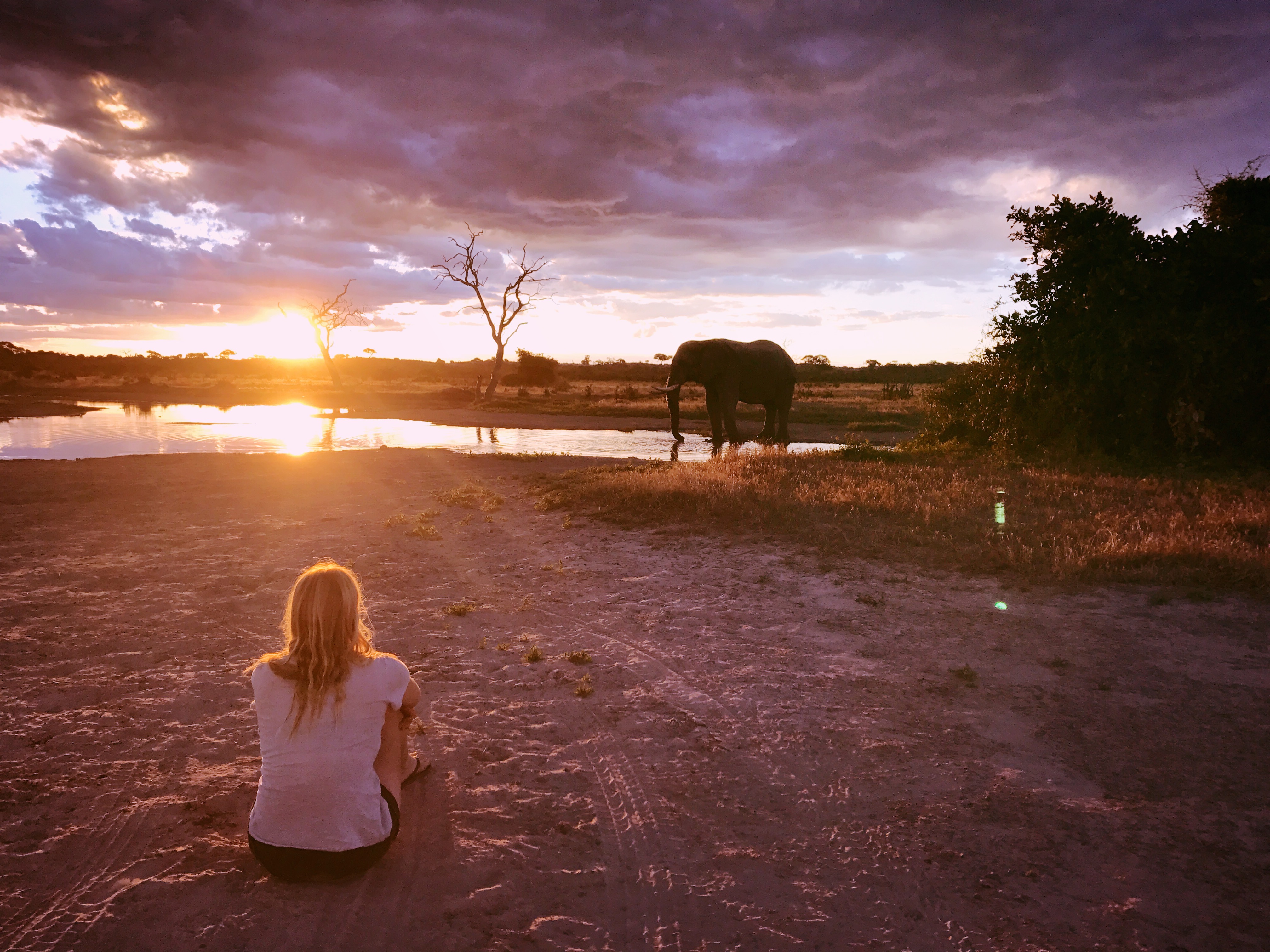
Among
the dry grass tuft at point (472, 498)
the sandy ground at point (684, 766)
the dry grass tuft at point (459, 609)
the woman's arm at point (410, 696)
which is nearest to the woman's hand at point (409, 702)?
the woman's arm at point (410, 696)

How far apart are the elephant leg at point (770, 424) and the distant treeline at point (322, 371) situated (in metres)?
26.5

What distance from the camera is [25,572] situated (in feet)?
27.9

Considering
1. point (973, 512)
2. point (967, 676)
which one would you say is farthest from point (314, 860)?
point (973, 512)

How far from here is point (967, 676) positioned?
5.82 m

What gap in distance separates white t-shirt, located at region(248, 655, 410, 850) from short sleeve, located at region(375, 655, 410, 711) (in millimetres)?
75

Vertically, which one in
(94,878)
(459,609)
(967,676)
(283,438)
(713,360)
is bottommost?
(94,878)

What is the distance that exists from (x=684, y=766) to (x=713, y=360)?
18.2 m

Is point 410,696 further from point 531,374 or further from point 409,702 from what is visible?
point 531,374

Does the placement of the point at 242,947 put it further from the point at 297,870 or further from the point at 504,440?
the point at 504,440

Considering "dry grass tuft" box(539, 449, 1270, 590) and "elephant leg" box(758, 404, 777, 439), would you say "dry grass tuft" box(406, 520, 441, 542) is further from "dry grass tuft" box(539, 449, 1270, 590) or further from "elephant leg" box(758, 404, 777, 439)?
"elephant leg" box(758, 404, 777, 439)

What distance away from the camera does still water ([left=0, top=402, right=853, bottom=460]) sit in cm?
2086

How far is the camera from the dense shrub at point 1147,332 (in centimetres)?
1388

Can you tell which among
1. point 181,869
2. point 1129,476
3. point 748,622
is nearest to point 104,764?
point 181,869

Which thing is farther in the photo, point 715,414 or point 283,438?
point 283,438
